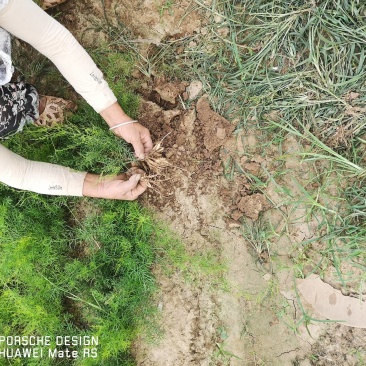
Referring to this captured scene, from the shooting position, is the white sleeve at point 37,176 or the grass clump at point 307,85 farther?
the grass clump at point 307,85

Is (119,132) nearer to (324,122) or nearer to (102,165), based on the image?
(102,165)

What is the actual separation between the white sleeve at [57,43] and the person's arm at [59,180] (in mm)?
333

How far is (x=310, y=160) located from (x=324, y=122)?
0.61 ft

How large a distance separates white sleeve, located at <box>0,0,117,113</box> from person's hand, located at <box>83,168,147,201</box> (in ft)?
1.10

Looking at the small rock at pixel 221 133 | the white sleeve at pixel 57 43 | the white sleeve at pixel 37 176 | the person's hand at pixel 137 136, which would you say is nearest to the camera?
the white sleeve at pixel 57 43

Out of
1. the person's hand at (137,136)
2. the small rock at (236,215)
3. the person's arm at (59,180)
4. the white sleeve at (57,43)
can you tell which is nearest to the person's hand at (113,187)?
the person's arm at (59,180)

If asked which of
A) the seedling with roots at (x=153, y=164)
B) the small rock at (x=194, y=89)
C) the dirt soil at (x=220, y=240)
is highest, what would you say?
the small rock at (x=194, y=89)

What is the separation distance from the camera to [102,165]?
6.49ft

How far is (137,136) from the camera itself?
1.77 meters

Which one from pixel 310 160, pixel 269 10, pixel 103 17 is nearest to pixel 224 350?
pixel 310 160

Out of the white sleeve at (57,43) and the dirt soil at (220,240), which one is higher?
the white sleeve at (57,43)

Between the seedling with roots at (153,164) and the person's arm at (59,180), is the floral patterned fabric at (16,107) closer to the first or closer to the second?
the person's arm at (59,180)

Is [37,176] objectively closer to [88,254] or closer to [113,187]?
[113,187]

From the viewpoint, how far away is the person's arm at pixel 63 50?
140 cm
